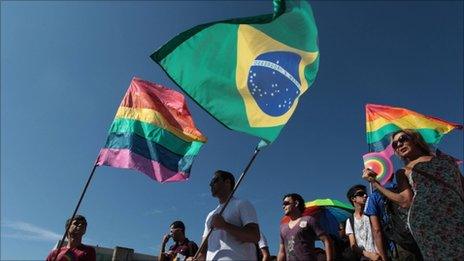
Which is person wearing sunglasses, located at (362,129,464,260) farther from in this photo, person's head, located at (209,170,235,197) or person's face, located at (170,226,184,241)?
person's face, located at (170,226,184,241)

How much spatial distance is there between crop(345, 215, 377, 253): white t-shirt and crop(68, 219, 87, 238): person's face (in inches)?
142

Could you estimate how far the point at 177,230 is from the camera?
283 inches

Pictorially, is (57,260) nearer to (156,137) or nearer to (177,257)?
(177,257)

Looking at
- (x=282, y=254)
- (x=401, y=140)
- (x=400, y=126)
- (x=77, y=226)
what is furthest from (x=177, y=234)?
(x=400, y=126)

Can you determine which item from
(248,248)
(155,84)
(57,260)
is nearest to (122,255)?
(155,84)

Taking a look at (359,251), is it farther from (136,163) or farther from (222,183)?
(136,163)

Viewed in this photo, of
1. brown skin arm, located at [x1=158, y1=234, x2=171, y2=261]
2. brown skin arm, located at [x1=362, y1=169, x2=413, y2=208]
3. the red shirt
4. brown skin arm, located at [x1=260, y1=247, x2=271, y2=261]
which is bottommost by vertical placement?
brown skin arm, located at [x1=158, y1=234, x2=171, y2=261]

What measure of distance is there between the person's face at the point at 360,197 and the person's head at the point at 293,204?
103cm

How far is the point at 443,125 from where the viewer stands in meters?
8.98

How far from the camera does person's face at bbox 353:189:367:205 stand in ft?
19.6

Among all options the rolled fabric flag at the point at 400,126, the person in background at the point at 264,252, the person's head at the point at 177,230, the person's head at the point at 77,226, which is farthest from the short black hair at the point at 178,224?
the rolled fabric flag at the point at 400,126

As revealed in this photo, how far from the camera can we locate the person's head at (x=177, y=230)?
281 inches

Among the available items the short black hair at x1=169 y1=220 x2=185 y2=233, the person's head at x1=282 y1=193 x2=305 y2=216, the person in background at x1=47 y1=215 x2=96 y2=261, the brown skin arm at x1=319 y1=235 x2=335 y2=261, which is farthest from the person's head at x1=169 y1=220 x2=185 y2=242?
the brown skin arm at x1=319 y1=235 x2=335 y2=261

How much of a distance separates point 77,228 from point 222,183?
2.20 m
